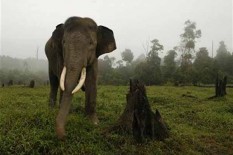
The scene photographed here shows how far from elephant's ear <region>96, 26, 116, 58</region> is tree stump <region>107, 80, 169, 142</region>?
177 cm

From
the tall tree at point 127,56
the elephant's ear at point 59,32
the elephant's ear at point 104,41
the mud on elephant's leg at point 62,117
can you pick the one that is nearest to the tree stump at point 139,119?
the mud on elephant's leg at point 62,117

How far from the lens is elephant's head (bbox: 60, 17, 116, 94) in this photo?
7168 mm

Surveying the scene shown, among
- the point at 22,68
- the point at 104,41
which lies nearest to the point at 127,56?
the point at 22,68

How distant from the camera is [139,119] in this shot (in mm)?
7480

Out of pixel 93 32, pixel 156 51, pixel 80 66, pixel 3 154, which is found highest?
pixel 156 51

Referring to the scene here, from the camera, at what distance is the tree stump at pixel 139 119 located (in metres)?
7.50

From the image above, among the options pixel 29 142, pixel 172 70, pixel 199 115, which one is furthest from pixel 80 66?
pixel 172 70

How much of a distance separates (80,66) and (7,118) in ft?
6.85

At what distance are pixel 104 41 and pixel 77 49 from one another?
1.66 meters

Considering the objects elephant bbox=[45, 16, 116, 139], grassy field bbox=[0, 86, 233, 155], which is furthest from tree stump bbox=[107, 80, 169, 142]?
elephant bbox=[45, 16, 116, 139]

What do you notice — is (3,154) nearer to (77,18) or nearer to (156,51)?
(77,18)

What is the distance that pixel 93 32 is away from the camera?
8359 millimetres

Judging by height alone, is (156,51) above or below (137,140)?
above

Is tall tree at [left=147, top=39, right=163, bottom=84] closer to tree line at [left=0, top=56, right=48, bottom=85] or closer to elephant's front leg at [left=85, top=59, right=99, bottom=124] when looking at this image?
tree line at [left=0, top=56, right=48, bottom=85]
